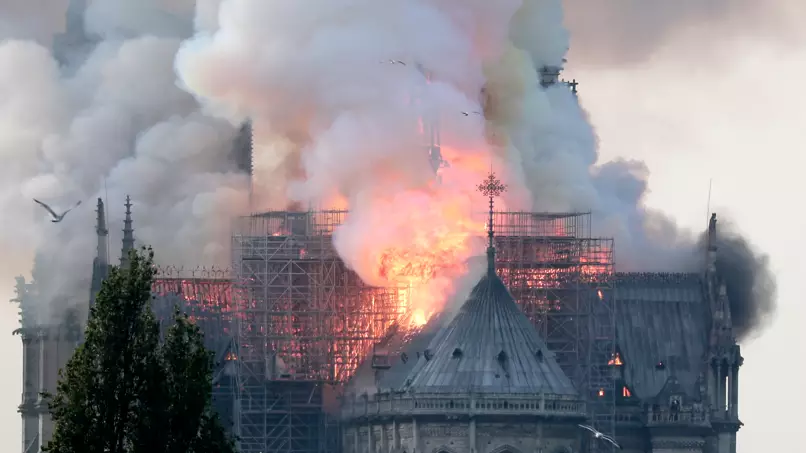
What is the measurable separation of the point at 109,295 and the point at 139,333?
7.00 feet

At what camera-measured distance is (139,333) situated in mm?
153250

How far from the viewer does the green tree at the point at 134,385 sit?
497 ft

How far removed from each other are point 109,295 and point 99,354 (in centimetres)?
240

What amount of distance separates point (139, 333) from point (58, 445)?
594cm

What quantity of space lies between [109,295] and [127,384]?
143 inches

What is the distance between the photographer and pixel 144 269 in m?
153

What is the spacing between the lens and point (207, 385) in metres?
154

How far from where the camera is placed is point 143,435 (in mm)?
152000

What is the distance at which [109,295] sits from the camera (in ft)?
500

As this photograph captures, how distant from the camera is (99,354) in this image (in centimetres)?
15262

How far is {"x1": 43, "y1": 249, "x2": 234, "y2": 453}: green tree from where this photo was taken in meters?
152

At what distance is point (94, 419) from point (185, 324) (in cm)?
536

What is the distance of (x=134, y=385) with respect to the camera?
15275 centimetres

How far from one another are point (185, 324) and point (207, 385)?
266 centimetres
